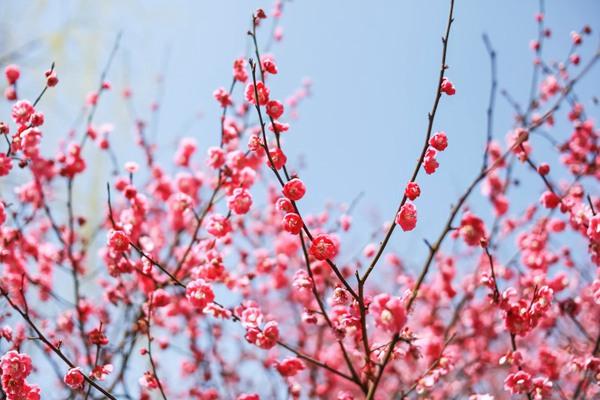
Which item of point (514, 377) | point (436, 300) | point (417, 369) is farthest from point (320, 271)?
point (417, 369)

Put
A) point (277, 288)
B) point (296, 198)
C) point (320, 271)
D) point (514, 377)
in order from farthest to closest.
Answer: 1. point (277, 288)
2. point (320, 271)
3. point (514, 377)
4. point (296, 198)

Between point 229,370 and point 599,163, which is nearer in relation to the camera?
point 599,163

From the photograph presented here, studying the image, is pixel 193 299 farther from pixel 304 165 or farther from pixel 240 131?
pixel 304 165

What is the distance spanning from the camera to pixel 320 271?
Answer: 3.80 metres

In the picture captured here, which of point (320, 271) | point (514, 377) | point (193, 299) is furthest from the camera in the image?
point (320, 271)

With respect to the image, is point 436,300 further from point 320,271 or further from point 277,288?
point 320,271

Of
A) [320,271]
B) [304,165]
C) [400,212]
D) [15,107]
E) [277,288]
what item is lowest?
[400,212]

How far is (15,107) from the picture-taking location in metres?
2.98

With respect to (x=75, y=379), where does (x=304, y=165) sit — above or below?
above

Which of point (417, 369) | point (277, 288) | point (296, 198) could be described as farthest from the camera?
point (417, 369)

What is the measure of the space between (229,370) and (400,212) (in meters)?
4.00

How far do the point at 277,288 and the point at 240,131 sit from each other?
1.94 m

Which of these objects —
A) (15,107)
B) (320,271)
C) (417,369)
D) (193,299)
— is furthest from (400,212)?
(417,369)

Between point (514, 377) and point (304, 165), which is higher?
point (304, 165)
